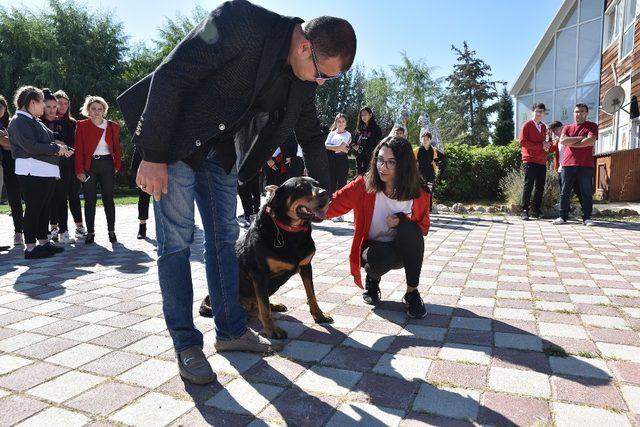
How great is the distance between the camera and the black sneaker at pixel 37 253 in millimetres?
5613

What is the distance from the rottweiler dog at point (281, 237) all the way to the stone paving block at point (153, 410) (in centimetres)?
85

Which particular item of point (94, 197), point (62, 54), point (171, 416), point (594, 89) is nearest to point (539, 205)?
point (94, 197)

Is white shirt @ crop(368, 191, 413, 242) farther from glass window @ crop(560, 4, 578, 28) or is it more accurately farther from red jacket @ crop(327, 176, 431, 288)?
glass window @ crop(560, 4, 578, 28)

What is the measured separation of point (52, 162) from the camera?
227 inches

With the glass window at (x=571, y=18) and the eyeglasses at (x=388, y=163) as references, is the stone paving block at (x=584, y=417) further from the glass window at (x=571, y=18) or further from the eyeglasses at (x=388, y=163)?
the glass window at (x=571, y=18)

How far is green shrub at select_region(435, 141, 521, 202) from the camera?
40.1 ft

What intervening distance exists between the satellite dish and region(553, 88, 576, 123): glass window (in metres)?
7.34

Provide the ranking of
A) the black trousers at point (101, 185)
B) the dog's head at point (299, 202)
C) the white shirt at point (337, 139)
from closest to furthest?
the dog's head at point (299, 202)
the black trousers at point (101, 185)
the white shirt at point (337, 139)

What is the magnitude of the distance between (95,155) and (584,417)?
6648 millimetres

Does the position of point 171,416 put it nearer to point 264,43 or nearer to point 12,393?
point 12,393

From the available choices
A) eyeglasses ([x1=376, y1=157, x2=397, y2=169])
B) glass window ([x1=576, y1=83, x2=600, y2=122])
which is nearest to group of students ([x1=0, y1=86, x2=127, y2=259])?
eyeglasses ([x1=376, y1=157, x2=397, y2=169])

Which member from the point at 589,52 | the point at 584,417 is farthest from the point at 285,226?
the point at 589,52

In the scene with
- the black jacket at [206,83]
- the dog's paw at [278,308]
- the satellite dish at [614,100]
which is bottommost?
the dog's paw at [278,308]

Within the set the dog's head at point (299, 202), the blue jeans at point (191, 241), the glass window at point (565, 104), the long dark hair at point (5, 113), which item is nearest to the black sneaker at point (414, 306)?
the dog's head at point (299, 202)
